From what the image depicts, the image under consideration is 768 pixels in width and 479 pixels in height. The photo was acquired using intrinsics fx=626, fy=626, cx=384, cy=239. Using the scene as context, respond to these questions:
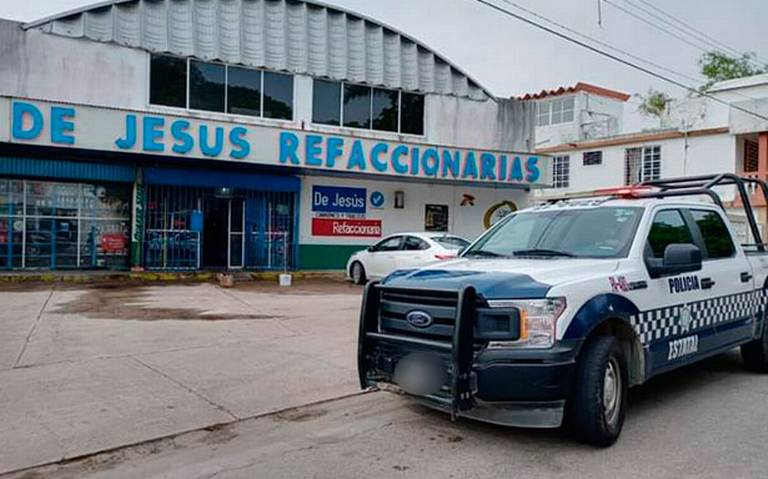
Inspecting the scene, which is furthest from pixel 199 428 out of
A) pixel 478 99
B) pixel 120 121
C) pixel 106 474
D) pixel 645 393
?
pixel 478 99

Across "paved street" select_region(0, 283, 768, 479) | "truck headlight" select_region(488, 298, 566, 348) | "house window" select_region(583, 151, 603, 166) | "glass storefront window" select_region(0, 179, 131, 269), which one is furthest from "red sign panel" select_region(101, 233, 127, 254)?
"house window" select_region(583, 151, 603, 166)

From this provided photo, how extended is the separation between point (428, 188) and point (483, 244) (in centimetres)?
1425

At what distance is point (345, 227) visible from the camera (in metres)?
19.1

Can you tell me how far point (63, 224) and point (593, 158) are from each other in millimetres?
→ 22620

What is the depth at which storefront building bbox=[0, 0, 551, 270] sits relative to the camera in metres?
15.2

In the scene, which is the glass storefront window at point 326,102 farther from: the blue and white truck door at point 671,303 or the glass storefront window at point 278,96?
the blue and white truck door at point 671,303

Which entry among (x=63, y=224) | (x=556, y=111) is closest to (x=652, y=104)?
(x=556, y=111)

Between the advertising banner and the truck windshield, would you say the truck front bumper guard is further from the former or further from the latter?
the advertising banner

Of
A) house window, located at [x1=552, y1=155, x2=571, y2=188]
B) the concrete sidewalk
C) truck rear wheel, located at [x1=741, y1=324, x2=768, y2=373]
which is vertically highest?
house window, located at [x1=552, y1=155, x2=571, y2=188]

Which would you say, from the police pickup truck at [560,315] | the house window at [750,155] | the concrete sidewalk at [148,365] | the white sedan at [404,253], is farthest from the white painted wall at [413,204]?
the police pickup truck at [560,315]

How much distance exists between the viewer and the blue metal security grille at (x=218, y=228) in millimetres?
16609

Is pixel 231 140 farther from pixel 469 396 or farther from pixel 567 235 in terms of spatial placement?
pixel 469 396

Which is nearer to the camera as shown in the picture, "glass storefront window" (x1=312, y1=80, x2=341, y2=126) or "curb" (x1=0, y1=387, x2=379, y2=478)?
"curb" (x1=0, y1=387, x2=379, y2=478)

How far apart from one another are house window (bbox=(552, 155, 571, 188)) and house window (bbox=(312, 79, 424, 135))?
1233cm
